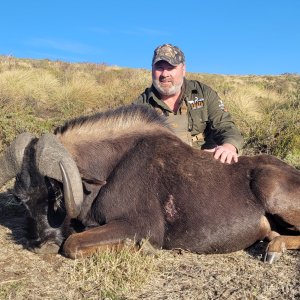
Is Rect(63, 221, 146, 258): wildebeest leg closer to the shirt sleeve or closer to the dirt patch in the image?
the dirt patch

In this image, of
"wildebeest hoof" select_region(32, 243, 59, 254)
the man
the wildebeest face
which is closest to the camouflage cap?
the man

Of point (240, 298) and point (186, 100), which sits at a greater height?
point (186, 100)

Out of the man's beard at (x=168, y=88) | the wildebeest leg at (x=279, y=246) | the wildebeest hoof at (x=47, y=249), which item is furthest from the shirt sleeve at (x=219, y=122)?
the wildebeest hoof at (x=47, y=249)

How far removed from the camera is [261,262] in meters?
4.36

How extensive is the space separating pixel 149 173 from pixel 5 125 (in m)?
5.70

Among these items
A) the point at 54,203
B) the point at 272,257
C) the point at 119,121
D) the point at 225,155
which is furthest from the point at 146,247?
the point at 119,121

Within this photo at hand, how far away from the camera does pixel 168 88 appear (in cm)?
645

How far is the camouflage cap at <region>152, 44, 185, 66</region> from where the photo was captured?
6.23 meters

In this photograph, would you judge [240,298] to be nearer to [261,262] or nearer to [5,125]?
[261,262]

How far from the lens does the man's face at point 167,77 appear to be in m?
6.37

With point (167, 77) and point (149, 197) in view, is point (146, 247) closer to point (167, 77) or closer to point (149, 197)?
point (149, 197)

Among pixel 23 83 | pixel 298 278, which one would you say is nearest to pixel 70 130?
pixel 298 278

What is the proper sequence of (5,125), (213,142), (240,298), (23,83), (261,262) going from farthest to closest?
(23,83) < (5,125) < (213,142) < (261,262) < (240,298)

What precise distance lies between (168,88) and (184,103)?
0.43 m
